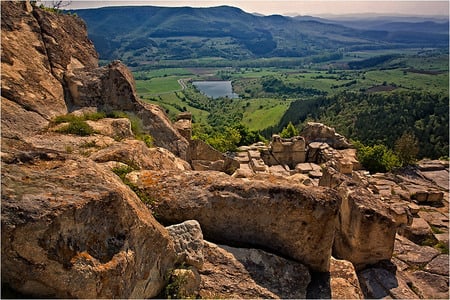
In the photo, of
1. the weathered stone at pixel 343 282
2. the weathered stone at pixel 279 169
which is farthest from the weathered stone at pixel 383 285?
the weathered stone at pixel 279 169

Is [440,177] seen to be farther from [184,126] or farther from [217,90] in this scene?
[217,90]

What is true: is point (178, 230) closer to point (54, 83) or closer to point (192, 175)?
point (192, 175)

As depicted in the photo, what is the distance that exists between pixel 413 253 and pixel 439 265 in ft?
2.86

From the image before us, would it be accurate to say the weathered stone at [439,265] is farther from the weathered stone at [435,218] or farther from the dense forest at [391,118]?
the dense forest at [391,118]

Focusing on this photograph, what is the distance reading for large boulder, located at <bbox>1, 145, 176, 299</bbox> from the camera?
4383mm

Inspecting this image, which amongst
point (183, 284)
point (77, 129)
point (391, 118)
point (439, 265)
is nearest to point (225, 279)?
point (183, 284)

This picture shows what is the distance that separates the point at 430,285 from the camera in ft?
38.7

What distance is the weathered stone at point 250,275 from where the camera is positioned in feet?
22.9

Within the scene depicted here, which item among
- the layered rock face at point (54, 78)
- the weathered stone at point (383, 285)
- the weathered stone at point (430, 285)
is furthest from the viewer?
the weathered stone at point (430, 285)

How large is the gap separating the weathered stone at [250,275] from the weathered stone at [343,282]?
76cm

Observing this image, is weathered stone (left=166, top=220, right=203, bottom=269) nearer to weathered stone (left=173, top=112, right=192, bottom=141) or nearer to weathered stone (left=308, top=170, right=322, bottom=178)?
weathered stone (left=173, top=112, right=192, bottom=141)

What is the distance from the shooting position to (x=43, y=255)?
444cm

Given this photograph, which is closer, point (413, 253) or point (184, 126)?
point (413, 253)

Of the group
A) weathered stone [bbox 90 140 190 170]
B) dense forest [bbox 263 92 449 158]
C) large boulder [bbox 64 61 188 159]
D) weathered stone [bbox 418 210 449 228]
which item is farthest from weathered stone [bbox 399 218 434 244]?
dense forest [bbox 263 92 449 158]
